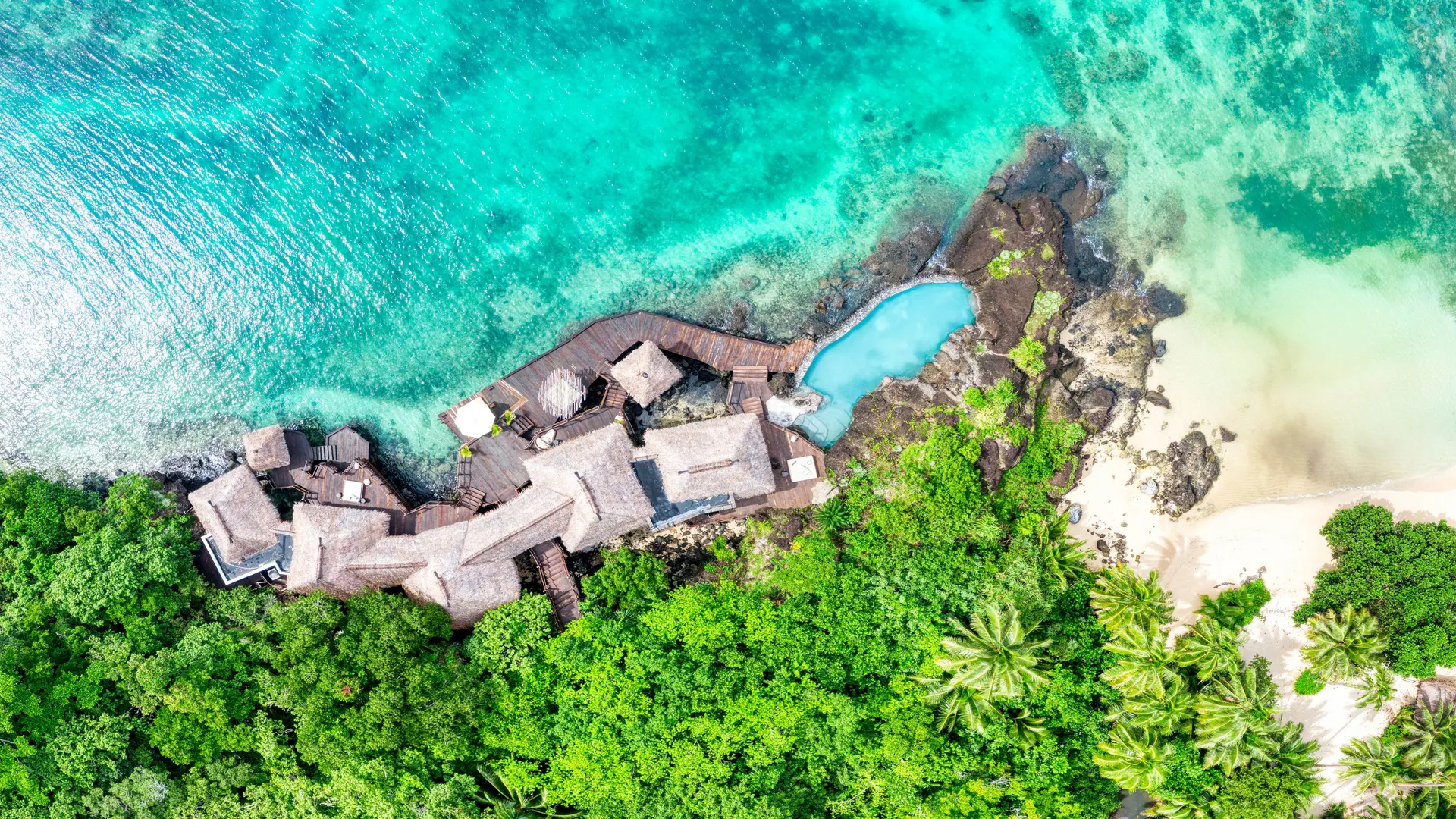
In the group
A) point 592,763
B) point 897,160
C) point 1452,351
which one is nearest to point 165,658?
point 592,763

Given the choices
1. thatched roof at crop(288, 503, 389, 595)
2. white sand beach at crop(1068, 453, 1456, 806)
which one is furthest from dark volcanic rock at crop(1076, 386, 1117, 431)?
thatched roof at crop(288, 503, 389, 595)

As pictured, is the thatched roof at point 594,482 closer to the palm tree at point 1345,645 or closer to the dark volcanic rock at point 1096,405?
the dark volcanic rock at point 1096,405

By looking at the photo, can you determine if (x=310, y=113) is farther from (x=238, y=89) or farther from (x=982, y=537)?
Answer: (x=982, y=537)

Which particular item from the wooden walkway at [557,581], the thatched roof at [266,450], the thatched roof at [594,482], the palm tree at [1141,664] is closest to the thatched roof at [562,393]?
the thatched roof at [594,482]

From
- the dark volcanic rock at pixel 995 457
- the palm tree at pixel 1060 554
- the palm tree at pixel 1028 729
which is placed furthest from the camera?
the dark volcanic rock at pixel 995 457

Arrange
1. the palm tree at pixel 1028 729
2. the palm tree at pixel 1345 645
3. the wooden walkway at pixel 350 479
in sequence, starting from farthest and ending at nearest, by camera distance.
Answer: the wooden walkway at pixel 350 479 < the palm tree at pixel 1345 645 < the palm tree at pixel 1028 729

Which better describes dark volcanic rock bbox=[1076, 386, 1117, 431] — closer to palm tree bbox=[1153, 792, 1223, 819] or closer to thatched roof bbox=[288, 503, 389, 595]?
palm tree bbox=[1153, 792, 1223, 819]

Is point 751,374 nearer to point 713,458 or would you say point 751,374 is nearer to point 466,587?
point 713,458

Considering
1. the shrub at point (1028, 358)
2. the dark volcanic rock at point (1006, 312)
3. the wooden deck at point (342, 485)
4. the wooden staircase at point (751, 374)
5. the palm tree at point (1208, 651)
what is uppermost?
the dark volcanic rock at point (1006, 312)
